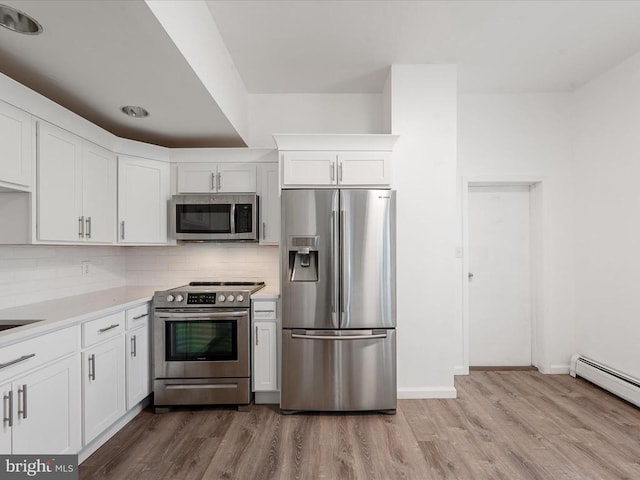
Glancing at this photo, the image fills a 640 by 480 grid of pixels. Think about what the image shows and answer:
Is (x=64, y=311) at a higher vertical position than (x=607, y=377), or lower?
higher

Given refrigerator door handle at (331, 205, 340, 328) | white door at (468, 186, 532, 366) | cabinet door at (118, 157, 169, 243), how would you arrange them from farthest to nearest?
white door at (468, 186, 532, 366), cabinet door at (118, 157, 169, 243), refrigerator door handle at (331, 205, 340, 328)

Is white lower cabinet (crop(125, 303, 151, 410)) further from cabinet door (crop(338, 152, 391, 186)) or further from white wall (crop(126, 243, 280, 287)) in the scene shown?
cabinet door (crop(338, 152, 391, 186))

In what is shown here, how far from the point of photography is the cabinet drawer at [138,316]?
8.44ft

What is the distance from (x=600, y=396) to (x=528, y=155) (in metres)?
2.38

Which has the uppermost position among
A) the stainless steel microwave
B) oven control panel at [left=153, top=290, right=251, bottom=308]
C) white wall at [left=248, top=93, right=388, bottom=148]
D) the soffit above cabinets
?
white wall at [left=248, top=93, right=388, bottom=148]

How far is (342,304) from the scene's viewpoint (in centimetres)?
269

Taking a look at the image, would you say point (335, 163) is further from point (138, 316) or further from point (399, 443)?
point (399, 443)

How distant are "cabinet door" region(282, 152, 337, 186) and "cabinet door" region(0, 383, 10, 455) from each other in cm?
207

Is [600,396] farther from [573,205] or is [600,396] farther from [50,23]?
[50,23]

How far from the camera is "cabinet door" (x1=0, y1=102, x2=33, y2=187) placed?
1.85 metres

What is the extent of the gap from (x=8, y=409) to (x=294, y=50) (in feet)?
9.70

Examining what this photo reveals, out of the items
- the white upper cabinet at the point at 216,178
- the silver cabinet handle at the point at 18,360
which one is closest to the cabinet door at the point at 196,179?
the white upper cabinet at the point at 216,178

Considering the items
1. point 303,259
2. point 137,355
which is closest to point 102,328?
point 137,355

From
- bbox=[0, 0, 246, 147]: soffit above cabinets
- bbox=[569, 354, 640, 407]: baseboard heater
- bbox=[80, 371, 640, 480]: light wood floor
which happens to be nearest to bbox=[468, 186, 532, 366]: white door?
bbox=[569, 354, 640, 407]: baseboard heater
